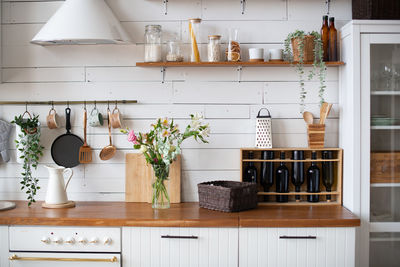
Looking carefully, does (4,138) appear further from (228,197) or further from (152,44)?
(228,197)

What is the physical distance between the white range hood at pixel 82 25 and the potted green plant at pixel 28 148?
56cm

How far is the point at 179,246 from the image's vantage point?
2.66 m

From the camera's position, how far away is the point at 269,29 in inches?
123

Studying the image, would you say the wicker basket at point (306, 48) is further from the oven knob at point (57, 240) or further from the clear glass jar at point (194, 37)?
the oven knob at point (57, 240)

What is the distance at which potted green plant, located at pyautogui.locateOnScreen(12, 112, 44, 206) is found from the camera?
3.06m

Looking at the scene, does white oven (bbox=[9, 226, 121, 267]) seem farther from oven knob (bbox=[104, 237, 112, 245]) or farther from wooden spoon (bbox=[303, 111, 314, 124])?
wooden spoon (bbox=[303, 111, 314, 124])

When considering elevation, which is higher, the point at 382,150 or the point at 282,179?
the point at 382,150

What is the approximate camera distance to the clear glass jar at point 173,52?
301 centimetres

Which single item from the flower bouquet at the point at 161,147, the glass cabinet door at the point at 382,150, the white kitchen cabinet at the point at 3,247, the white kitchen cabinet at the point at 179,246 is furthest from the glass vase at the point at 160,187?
the glass cabinet door at the point at 382,150

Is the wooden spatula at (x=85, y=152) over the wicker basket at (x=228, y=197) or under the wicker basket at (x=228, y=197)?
over

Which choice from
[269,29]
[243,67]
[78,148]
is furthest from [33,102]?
[269,29]

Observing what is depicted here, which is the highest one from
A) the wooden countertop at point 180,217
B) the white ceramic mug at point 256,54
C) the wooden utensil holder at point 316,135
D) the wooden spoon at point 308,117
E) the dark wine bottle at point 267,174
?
the white ceramic mug at point 256,54

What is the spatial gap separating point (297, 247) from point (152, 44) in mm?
1510

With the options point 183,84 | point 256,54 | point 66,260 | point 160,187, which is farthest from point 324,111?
point 66,260
